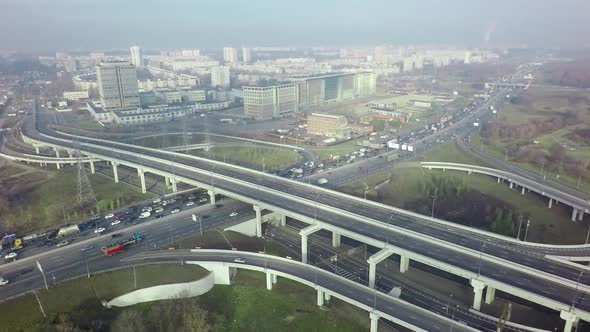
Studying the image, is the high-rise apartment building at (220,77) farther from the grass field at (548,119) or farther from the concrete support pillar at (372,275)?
the concrete support pillar at (372,275)

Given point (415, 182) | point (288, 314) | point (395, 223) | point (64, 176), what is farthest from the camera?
point (64, 176)

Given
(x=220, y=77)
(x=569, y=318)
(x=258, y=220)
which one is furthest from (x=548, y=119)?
(x=220, y=77)

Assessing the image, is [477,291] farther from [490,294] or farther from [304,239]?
[304,239]

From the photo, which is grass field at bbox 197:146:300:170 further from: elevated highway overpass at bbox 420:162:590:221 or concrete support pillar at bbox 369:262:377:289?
concrete support pillar at bbox 369:262:377:289

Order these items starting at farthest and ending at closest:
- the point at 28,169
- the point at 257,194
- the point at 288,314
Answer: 1. the point at 28,169
2. the point at 257,194
3. the point at 288,314

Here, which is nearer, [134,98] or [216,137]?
[216,137]

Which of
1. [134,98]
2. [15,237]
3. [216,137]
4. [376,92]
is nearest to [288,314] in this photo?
[15,237]

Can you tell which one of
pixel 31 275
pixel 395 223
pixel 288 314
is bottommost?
pixel 288 314

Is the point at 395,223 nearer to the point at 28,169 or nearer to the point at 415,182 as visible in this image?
the point at 415,182
